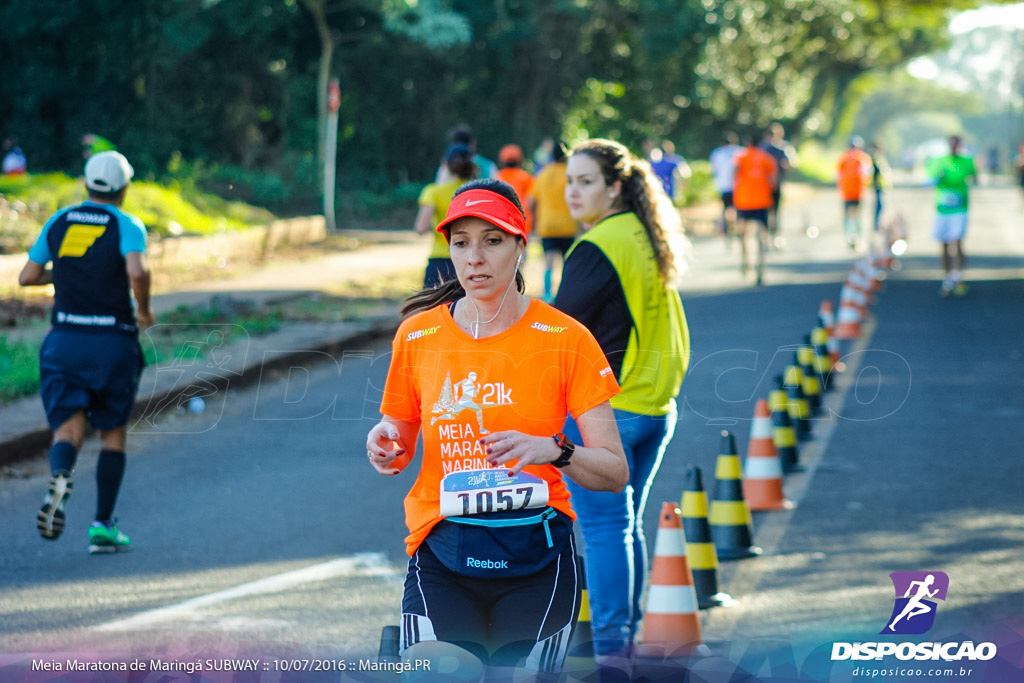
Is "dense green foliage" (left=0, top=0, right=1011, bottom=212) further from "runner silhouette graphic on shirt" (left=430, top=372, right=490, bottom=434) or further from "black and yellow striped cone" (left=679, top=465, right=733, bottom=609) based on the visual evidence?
"runner silhouette graphic on shirt" (left=430, top=372, right=490, bottom=434)

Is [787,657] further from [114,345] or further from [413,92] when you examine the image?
[413,92]

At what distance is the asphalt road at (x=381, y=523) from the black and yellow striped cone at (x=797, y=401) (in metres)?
0.18

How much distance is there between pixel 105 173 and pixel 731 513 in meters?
3.64

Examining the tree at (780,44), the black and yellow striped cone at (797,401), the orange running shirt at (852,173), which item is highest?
the tree at (780,44)

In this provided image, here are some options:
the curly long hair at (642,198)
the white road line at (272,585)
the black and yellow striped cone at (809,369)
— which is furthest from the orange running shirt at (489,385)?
the black and yellow striped cone at (809,369)

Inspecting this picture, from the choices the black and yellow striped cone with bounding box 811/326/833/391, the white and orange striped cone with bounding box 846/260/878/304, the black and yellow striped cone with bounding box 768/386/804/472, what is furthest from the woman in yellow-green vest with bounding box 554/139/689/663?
the white and orange striped cone with bounding box 846/260/878/304

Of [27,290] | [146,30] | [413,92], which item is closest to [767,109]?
[413,92]

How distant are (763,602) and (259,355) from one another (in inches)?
303

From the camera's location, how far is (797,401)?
32.6 feet

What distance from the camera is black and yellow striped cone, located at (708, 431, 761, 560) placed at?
7066mm

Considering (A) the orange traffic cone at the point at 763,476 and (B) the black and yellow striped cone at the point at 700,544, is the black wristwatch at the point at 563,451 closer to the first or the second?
(B) the black and yellow striped cone at the point at 700,544

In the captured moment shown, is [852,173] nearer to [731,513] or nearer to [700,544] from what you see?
[731,513]

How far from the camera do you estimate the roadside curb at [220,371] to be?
942 cm

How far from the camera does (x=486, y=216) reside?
3357 millimetres
